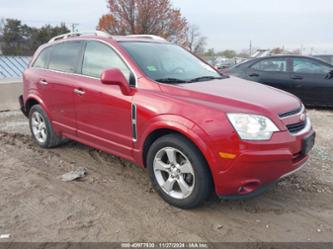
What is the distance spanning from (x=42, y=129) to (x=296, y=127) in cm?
391

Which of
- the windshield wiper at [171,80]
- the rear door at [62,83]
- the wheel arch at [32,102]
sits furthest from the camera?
the wheel arch at [32,102]

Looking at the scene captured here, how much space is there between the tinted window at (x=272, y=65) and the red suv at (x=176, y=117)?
456 cm

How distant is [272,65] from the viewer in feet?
29.3

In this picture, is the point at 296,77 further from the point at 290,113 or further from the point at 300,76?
the point at 290,113

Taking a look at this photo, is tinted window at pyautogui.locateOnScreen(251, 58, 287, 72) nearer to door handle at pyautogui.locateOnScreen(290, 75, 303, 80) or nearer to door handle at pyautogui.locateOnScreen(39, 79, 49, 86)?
door handle at pyautogui.locateOnScreen(290, 75, 303, 80)

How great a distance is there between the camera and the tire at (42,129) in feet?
17.8

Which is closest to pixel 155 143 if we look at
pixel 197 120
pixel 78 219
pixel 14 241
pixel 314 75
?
pixel 197 120

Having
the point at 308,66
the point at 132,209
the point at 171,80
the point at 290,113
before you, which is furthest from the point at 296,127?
the point at 308,66

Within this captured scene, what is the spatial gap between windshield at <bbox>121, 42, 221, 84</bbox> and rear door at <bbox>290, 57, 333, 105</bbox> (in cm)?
445

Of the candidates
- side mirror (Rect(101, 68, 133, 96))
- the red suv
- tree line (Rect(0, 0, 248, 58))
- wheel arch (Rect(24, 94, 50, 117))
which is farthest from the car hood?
tree line (Rect(0, 0, 248, 58))

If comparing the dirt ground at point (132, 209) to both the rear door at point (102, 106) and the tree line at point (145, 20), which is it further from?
the tree line at point (145, 20)

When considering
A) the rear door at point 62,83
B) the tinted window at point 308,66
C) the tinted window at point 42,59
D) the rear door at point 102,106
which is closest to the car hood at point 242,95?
the rear door at point 102,106

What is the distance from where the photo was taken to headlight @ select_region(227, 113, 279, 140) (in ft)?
10.2

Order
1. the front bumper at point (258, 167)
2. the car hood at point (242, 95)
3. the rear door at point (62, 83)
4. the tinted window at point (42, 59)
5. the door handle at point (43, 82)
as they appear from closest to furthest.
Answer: the front bumper at point (258, 167) < the car hood at point (242, 95) < the rear door at point (62, 83) < the door handle at point (43, 82) < the tinted window at point (42, 59)
